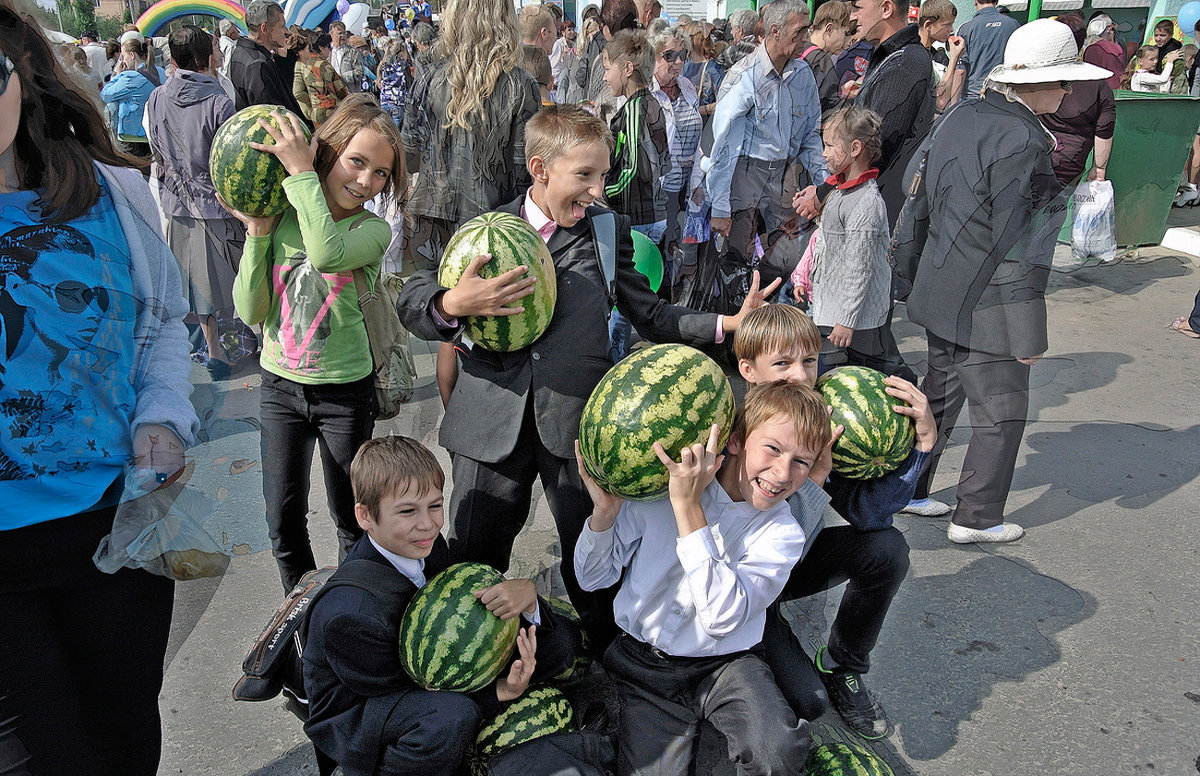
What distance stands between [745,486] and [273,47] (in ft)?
22.8

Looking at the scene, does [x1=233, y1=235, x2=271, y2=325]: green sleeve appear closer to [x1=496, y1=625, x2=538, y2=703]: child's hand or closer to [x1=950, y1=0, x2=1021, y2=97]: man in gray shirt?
[x1=496, y1=625, x2=538, y2=703]: child's hand

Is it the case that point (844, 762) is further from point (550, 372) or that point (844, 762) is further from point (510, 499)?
point (550, 372)

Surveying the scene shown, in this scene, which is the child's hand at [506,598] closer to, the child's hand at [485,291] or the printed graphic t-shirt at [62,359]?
the child's hand at [485,291]

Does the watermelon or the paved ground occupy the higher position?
the watermelon

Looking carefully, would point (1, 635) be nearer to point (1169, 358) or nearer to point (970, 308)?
point (970, 308)

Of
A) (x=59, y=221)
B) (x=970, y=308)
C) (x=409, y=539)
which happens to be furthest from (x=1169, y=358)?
(x=59, y=221)

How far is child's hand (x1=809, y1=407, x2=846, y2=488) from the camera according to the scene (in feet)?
8.24

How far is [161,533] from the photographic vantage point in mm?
1902

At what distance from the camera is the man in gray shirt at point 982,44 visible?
7.77 metres

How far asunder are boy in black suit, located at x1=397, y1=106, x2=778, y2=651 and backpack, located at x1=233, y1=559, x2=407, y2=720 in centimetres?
45

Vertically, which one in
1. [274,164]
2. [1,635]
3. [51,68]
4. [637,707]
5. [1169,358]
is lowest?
[1169,358]

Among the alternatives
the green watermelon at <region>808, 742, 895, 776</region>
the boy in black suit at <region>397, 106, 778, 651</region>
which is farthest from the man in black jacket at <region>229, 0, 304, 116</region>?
the green watermelon at <region>808, 742, 895, 776</region>

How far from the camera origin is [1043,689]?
3.04 metres

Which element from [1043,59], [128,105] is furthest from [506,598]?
[128,105]
